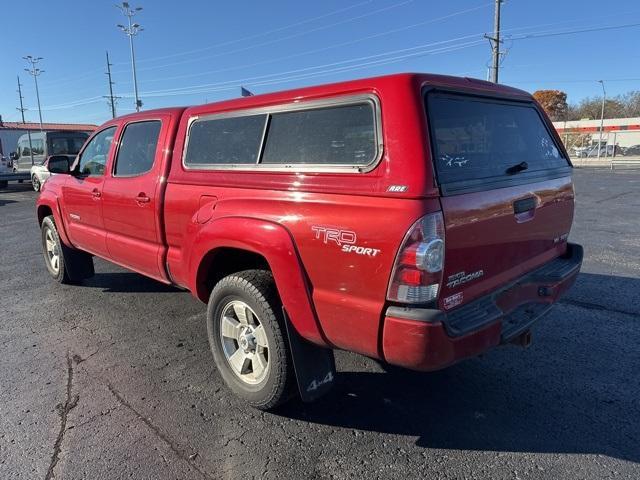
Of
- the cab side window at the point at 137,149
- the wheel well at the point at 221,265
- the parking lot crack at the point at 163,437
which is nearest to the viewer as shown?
the parking lot crack at the point at 163,437

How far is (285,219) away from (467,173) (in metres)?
1.03

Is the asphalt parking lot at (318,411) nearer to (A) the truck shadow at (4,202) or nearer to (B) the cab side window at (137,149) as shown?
(B) the cab side window at (137,149)

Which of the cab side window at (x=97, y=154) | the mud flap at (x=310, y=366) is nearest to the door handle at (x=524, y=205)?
the mud flap at (x=310, y=366)

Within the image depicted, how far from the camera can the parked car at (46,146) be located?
19031 mm

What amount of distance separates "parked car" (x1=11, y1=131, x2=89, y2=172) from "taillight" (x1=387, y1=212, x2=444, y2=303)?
19147mm

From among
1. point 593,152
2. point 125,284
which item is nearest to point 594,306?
point 125,284

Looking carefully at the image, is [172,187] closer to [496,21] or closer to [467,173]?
[467,173]

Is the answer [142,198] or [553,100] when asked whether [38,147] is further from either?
[553,100]

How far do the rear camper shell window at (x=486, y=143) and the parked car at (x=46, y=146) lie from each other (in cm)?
1864

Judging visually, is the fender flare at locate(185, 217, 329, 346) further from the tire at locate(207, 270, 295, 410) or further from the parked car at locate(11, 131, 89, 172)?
the parked car at locate(11, 131, 89, 172)

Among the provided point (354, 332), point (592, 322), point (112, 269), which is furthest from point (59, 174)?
point (592, 322)

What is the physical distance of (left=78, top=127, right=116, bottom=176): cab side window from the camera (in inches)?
190

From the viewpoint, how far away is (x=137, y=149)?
437 cm

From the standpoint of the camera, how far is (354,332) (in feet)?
8.29
